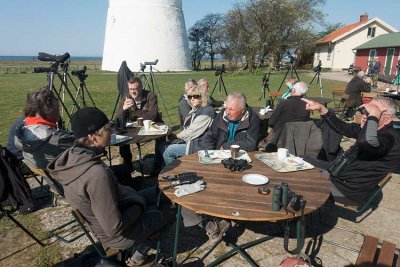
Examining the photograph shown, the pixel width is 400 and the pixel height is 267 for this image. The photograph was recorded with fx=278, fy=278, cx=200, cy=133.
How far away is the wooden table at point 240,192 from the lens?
213cm

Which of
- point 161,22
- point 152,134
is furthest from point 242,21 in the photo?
point 152,134

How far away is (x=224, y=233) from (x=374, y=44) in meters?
35.1

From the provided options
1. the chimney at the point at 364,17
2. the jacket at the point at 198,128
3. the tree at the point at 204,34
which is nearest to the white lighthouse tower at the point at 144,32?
the tree at the point at 204,34

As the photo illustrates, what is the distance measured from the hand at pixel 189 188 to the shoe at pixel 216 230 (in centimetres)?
87

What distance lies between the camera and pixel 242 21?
3312 centimetres

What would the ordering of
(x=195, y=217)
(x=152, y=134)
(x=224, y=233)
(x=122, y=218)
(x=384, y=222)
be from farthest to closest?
(x=152, y=134) < (x=384, y=222) < (x=224, y=233) < (x=195, y=217) < (x=122, y=218)

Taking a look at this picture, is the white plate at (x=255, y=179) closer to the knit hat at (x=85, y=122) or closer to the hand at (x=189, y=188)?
the hand at (x=189, y=188)

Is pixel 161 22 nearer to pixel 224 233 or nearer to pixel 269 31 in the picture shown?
pixel 269 31

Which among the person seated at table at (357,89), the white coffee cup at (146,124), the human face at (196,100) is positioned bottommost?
the white coffee cup at (146,124)

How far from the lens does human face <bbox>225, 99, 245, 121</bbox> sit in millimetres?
3684

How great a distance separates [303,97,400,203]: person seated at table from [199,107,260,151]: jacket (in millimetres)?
1061

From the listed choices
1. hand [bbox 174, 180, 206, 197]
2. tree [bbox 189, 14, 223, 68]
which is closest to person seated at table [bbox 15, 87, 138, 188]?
hand [bbox 174, 180, 206, 197]

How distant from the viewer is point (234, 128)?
3936 mm

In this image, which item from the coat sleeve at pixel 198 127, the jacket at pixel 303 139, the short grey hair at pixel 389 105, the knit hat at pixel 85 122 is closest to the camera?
the knit hat at pixel 85 122
